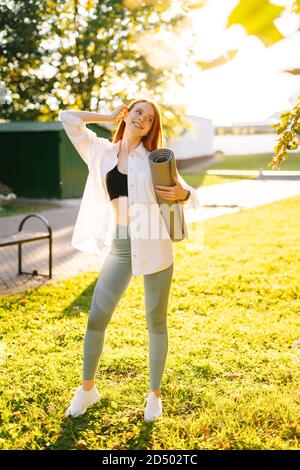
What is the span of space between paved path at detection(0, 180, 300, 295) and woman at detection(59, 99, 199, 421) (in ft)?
12.8

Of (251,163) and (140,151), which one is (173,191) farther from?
(251,163)

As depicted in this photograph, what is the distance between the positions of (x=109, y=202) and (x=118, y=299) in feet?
2.07

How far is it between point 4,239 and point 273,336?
12.7 feet

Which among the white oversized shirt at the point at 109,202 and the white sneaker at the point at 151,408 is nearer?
the white oversized shirt at the point at 109,202

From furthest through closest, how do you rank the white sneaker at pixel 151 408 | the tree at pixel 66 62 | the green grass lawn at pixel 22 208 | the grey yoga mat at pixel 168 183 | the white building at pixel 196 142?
the white building at pixel 196 142 < the tree at pixel 66 62 < the green grass lawn at pixel 22 208 < the white sneaker at pixel 151 408 < the grey yoga mat at pixel 168 183

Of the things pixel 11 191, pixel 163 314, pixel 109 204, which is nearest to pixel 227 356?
pixel 163 314

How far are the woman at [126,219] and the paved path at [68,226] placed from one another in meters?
3.89

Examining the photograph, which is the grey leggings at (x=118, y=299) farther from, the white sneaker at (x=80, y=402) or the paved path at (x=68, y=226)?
the paved path at (x=68, y=226)

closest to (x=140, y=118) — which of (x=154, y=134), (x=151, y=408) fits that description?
(x=154, y=134)

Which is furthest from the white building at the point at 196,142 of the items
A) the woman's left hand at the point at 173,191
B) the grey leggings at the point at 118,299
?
the woman's left hand at the point at 173,191

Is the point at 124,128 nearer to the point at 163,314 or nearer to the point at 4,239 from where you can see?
the point at 163,314

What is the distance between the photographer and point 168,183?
128 inches

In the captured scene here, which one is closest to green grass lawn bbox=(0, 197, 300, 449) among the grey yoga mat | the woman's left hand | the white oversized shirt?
the white oversized shirt

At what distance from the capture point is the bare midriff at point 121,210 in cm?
338
